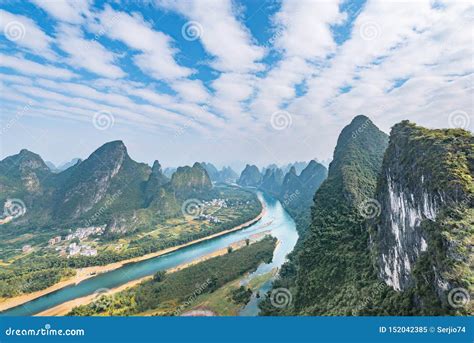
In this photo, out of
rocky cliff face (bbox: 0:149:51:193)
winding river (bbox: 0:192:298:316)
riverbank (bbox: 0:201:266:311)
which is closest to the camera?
winding river (bbox: 0:192:298:316)

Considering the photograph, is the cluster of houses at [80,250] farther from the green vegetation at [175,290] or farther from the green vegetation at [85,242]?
the green vegetation at [175,290]

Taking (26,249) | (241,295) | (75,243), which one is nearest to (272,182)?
(75,243)

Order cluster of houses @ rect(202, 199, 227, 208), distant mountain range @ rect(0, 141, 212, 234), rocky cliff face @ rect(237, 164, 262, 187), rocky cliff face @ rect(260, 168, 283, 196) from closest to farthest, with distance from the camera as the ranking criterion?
distant mountain range @ rect(0, 141, 212, 234) → cluster of houses @ rect(202, 199, 227, 208) → rocky cliff face @ rect(260, 168, 283, 196) → rocky cliff face @ rect(237, 164, 262, 187)

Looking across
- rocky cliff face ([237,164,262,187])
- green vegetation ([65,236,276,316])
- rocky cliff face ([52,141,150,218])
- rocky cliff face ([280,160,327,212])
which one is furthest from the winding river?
rocky cliff face ([237,164,262,187])

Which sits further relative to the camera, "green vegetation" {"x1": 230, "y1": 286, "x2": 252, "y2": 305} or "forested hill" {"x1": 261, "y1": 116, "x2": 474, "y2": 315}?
"green vegetation" {"x1": 230, "y1": 286, "x2": 252, "y2": 305}

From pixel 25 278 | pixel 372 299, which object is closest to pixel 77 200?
pixel 25 278

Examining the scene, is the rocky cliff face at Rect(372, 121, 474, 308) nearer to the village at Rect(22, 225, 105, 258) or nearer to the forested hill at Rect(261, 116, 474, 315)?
the forested hill at Rect(261, 116, 474, 315)
